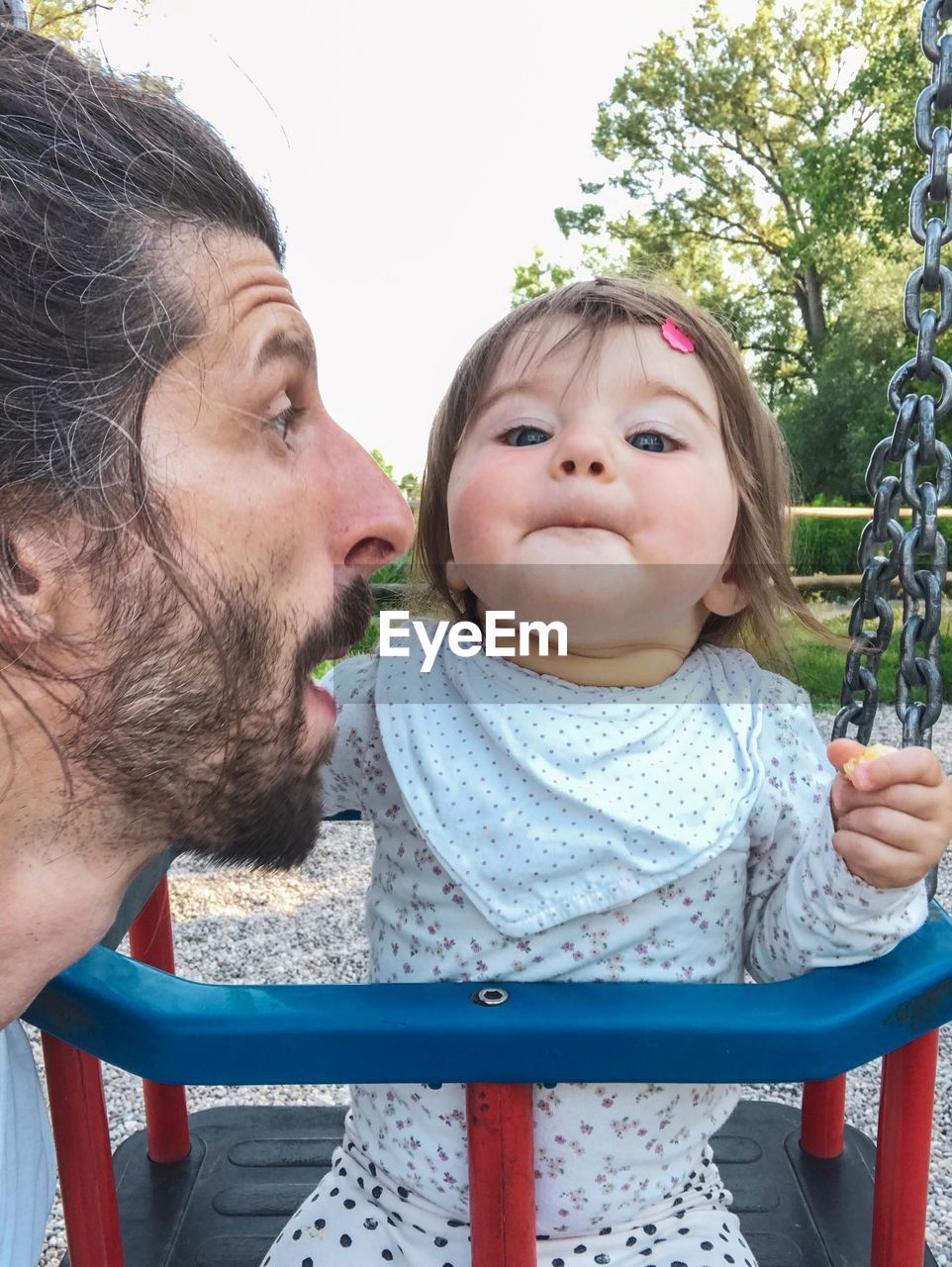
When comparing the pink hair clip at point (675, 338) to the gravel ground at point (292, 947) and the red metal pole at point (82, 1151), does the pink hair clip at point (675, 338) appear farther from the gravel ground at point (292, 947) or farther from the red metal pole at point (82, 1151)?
the gravel ground at point (292, 947)

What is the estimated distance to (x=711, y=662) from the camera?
111 centimetres

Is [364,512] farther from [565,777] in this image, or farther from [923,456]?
[923,456]

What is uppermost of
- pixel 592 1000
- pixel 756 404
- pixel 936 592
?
pixel 756 404

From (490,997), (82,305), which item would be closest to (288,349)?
(82,305)

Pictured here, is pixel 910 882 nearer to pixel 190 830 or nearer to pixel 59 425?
pixel 190 830

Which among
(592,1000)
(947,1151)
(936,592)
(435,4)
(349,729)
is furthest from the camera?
(435,4)

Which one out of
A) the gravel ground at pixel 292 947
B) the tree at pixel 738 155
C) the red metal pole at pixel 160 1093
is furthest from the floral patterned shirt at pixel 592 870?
the tree at pixel 738 155

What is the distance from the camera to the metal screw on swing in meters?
0.75

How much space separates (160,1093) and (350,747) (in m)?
0.61

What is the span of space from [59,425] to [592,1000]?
0.52 m

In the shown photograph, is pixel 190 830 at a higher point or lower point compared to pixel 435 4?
lower

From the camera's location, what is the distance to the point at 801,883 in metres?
0.92

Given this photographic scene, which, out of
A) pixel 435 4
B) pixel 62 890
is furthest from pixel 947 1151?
pixel 435 4

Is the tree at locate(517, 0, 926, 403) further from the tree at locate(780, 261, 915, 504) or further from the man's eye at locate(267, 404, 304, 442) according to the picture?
the man's eye at locate(267, 404, 304, 442)
